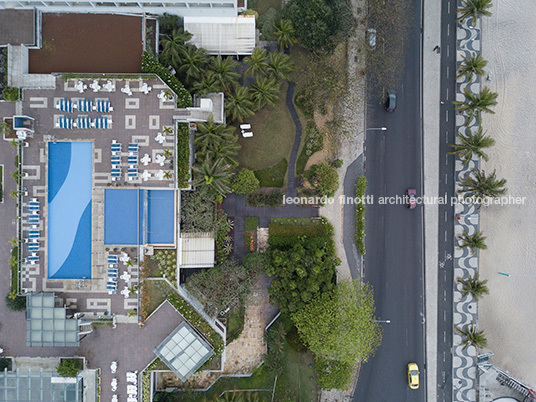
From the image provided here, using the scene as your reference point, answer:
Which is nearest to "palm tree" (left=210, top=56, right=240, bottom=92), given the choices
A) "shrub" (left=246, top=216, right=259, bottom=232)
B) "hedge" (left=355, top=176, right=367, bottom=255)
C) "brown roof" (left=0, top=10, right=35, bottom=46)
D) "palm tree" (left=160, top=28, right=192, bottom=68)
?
"palm tree" (left=160, top=28, right=192, bottom=68)

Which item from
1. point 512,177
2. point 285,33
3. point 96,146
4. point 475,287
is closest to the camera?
point 96,146

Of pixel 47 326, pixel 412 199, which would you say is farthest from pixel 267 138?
pixel 47 326

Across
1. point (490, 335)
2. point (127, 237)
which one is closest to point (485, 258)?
point (490, 335)

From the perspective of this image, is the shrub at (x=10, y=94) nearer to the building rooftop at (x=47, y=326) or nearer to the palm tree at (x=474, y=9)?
the building rooftop at (x=47, y=326)

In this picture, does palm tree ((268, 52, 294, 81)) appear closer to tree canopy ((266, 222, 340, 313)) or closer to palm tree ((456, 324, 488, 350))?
→ tree canopy ((266, 222, 340, 313))

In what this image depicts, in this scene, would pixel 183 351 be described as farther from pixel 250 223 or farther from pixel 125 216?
pixel 250 223

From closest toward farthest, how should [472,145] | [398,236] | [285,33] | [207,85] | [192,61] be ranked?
1. [192,61]
2. [207,85]
3. [285,33]
4. [472,145]
5. [398,236]

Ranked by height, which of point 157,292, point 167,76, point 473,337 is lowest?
point 473,337
